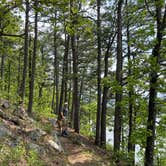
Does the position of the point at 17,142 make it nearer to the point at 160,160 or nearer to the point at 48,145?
the point at 48,145

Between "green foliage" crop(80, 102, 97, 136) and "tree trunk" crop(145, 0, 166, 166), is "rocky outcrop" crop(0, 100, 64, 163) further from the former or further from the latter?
"green foliage" crop(80, 102, 97, 136)

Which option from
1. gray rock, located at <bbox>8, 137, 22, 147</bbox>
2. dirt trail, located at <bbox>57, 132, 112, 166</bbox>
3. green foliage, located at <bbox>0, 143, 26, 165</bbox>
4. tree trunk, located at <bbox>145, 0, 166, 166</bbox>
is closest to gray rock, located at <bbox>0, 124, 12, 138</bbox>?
gray rock, located at <bbox>8, 137, 22, 147</bbox>

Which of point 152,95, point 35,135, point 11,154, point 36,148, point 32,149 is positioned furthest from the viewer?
point 35,135

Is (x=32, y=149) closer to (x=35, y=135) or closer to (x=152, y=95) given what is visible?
(x=35, y=135)

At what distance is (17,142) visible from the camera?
9.55m

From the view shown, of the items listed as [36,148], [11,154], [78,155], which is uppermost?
[11,154]

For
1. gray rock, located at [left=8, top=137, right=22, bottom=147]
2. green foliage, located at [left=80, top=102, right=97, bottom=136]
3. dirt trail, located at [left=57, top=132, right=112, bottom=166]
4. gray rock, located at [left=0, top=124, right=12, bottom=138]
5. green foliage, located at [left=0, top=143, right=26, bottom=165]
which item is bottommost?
green foliage, located at [left=80, top=102, right=97, bottom=136]

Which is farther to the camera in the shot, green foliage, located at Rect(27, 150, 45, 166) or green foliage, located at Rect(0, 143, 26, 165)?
green foliage, located at Rect(27, 150, 45, 166)

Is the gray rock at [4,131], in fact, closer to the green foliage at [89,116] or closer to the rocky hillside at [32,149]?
the rocky hillside at [32,149]

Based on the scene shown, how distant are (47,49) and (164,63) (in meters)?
24.9

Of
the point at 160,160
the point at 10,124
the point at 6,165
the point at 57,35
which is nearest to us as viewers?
the point at 6,165

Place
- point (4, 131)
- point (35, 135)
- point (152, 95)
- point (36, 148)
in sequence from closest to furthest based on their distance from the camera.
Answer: point (4, 131)
point (152, 95)
point (36, 148)
point (35, 135)

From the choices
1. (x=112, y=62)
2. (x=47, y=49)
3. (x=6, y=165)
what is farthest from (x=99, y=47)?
(x=47, y=49)

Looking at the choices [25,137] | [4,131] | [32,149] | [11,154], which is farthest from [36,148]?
[11,154]
